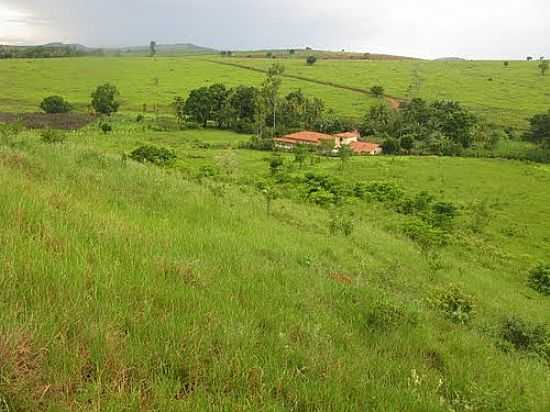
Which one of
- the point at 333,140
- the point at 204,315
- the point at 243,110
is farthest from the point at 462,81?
the point at 204,315

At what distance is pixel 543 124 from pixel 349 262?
202ft

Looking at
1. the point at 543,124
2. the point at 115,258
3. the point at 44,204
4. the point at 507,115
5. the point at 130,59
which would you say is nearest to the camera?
the point at 115,258

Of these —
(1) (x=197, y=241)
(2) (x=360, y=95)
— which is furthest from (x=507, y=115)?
(1) (x=197, y=241)

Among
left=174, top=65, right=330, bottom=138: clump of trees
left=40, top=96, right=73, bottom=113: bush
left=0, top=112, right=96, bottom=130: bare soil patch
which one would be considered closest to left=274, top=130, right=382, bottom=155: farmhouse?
left=174, top=65, right=330, bottom=138: clump of trees

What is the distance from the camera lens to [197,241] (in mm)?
Answer: 7105

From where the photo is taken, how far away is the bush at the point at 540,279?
20656mm

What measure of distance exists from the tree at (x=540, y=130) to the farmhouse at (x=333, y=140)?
21241mm

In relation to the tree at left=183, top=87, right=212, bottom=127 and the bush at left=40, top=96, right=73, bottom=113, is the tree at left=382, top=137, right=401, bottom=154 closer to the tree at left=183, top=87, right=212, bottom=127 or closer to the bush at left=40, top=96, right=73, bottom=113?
the tree at left=183, top=87, right=212, bottom=127

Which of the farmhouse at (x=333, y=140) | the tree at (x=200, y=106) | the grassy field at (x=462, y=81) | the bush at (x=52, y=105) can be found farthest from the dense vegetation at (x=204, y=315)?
the grassy field at (x=462, y=81)

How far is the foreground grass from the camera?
321 centimetres

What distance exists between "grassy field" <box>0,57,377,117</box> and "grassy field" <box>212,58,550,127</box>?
12387mm

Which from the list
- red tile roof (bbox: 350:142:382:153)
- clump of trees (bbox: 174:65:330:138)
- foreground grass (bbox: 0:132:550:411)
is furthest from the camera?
clump of trees (bbox: 174:65:330:138)

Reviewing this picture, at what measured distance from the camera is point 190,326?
13.0 ft

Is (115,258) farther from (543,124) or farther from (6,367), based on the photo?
(543,124)
